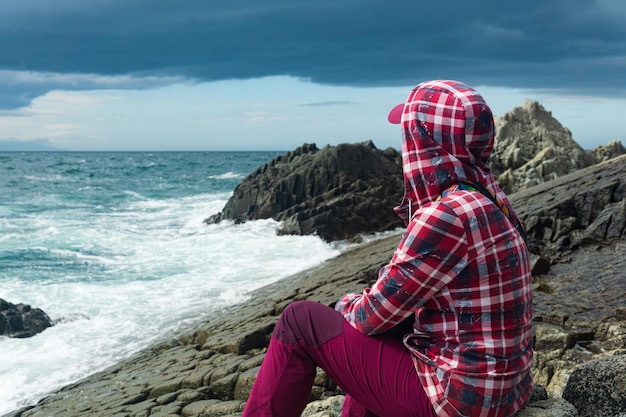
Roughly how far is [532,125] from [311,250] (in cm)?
1620

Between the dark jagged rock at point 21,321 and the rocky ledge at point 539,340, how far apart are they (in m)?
3.00

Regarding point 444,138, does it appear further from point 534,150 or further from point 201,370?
point 534,150

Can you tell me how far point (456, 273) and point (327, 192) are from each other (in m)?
17.0

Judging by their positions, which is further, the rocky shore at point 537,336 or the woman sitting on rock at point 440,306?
the rocky shore at point 537,336

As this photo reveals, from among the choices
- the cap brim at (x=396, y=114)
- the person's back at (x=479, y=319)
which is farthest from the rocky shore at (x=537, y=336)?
the cap brim at (x=396, y=114)

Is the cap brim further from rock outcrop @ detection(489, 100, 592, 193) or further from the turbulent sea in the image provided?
rock outcrop @ detection(489, 100, 592, 193)

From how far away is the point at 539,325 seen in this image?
20.2 ft

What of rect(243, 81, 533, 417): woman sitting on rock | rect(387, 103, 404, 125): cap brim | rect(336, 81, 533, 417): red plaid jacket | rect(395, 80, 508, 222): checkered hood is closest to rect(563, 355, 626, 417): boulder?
rect(243, 81, 533, 417): woman sitting on rock

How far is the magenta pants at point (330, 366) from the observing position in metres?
2.91

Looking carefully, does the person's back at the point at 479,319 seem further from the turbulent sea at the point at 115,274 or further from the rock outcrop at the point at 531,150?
A: the rock outcrop at the point at 531,150

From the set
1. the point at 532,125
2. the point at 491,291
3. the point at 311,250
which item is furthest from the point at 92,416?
the point at 532,125

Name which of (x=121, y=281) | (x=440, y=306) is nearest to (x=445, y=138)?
(x=440, y=306)

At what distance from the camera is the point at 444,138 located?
2.71 m

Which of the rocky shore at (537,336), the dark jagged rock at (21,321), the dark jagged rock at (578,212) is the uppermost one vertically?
the dark jagged rock at (578,212)
